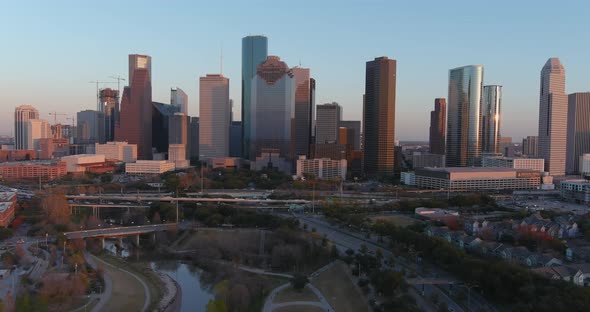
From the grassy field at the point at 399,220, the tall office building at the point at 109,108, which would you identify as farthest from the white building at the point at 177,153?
the grassy field at the point at 399,220

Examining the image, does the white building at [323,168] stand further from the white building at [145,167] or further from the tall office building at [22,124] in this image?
the tall office building at [22,124]

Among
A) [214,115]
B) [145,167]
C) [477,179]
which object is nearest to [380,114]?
[477,179]

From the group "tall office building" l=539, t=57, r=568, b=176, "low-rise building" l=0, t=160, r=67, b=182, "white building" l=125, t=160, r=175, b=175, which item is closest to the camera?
"tall office building" l=539, t=57, r=568, b=176

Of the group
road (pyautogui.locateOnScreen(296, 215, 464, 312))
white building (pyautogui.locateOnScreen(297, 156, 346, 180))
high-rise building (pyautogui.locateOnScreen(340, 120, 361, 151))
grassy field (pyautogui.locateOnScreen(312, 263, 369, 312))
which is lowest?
grassy field (pyautogui.locateOnScreen(312, 263, 369, 312))

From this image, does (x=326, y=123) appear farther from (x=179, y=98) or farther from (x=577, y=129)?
(x=179, y=98)

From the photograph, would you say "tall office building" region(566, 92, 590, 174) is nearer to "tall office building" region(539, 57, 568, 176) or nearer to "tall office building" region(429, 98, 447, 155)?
"tall office building" region(539, 57, 568, 176)

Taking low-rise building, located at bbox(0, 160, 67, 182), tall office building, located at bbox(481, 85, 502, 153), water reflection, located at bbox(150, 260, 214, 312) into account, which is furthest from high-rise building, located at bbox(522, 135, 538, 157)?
water reflection, located at bbox(150, 260, 214, 312)
